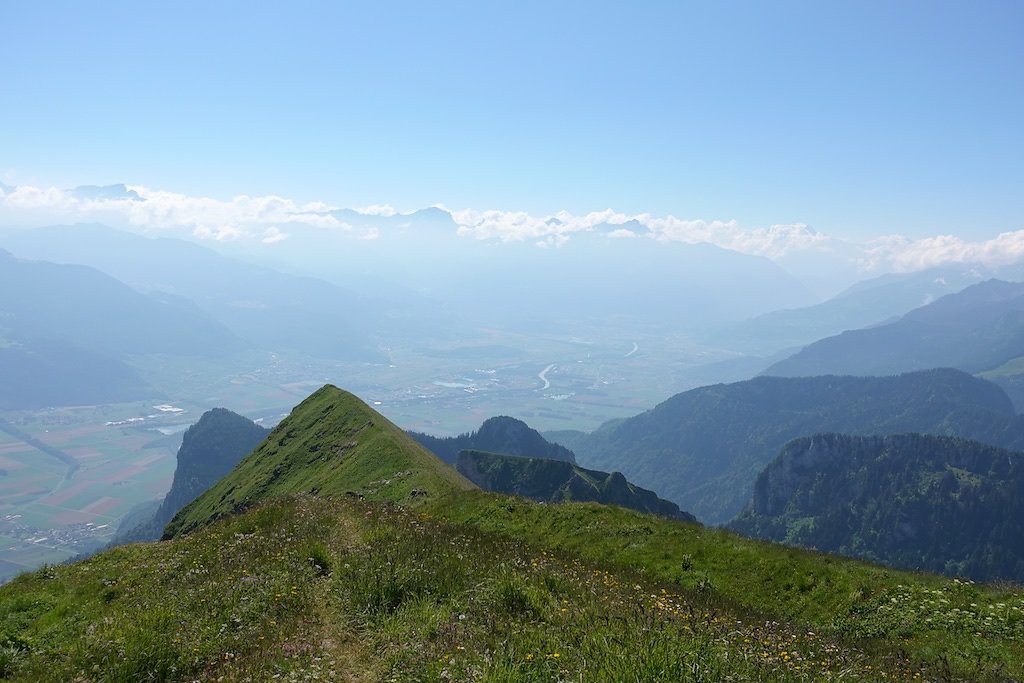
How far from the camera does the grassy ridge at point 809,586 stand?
1443cm

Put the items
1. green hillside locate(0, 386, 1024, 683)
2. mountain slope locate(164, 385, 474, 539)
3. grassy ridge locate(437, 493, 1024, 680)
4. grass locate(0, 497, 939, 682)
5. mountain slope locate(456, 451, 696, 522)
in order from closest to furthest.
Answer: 1. grass locate(0, 497, 939, 682)
2. green hillside locate(0, 386, 1024, 683)
3. grassy ridge locate(437, 493, 1024, 680)
4. mountain slope locate(164, 385, 474, 539)
5. mountain slope locate(456, 451, 696, 522)

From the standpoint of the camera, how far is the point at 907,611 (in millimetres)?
17031

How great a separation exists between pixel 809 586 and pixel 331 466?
39066 mm

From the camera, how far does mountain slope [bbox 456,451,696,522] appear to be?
16250 cm

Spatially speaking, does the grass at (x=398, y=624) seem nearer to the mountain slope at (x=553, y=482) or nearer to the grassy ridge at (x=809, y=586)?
the grassy ridge at (x=809, y=586)

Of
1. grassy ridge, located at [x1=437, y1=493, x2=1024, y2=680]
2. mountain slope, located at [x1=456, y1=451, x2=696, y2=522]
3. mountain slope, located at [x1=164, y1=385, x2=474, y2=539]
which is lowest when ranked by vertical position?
mountain slope, located at [x1=456, y1=451, x2=696, y2=522]

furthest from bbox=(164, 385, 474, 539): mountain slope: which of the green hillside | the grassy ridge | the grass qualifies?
the grass

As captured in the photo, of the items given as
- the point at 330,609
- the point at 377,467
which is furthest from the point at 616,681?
the point at 377,467

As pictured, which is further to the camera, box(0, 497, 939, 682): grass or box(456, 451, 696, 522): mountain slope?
box(456, 451, 696, 522): mountain slope

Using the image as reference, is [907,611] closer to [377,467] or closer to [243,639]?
[243,639]

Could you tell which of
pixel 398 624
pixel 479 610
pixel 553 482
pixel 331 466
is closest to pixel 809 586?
pixel 479 610

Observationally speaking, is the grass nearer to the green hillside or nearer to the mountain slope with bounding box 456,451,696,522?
the green hillside

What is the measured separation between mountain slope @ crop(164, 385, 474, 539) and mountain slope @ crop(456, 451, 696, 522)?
100923 mm

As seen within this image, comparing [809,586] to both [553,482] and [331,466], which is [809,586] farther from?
[553,482]
